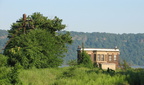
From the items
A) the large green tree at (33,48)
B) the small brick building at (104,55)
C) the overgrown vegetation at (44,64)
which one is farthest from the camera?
the small brick building at (104,55)

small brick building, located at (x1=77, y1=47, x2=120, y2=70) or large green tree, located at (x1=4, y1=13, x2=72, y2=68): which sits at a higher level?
large green tree, located at (x1=4, y1=13, x2=72, y2=68)

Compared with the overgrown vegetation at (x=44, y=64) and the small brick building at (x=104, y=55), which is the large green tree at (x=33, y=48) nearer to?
the overgrown vegetation at (x=44, y=64)

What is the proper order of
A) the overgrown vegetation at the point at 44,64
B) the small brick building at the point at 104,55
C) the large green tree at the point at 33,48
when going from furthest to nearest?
the small brick building at the point at 104,55, the large green tree at the point at 33,48, the overgrown vegetation at the point at 44,64

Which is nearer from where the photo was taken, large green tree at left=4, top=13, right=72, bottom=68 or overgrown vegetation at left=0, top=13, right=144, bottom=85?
overgrown vegetation at left=0, top=13, right=144, bottom=85

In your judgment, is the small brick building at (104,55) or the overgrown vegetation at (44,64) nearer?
the overgrown vegetation at (44,64)

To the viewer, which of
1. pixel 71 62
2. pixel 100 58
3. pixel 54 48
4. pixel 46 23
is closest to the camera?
pixel 54 48

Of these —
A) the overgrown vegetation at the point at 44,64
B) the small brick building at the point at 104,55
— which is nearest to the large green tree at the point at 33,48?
the overgrown vegetation at the point at 44,64

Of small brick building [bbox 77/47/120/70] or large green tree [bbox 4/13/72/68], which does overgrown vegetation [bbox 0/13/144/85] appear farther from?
small brick building [bbox 77/47/120/70]

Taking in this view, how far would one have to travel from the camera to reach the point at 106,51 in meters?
110

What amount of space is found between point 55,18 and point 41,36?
1345 centimetres

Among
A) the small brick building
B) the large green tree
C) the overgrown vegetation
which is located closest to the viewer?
the overgrown vegetation

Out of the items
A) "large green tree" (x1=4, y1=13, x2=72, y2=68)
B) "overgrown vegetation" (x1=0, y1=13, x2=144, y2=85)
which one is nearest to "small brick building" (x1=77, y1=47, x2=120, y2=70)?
"overgrown vegetation" (x1=0, y1=13, x2=144, y2=85)

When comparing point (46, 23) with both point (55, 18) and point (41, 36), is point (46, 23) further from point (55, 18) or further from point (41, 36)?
point (41, 36)

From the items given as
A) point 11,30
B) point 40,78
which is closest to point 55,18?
point 11,30
